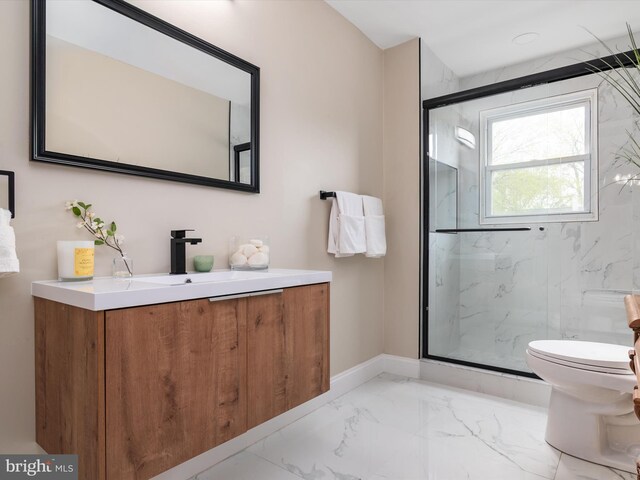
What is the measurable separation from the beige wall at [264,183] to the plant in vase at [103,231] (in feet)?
0.10

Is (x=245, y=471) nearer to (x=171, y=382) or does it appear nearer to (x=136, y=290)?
(x=171, y=382)

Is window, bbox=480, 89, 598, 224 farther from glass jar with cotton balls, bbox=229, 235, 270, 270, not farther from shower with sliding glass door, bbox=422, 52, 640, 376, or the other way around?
glass jar with cotton balls, bbox=229, 235, 270, 270

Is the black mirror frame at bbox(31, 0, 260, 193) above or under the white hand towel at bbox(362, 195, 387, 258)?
above

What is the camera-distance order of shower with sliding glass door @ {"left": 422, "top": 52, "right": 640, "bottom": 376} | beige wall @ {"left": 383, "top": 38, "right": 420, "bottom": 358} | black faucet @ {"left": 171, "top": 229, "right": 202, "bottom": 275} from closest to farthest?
black faucet @ {"left": 171, "top": 229, "right": 202, "bottom": 275} → shower with sliding glass door @ {"left": 422, "top": 52, "right": 640, "bottom": 376} → beige wall @ {"left": 383, "top": 38, "right": 420, "bottom": 358}

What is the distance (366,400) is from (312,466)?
78 centimetres

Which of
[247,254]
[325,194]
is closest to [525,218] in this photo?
[325,194]

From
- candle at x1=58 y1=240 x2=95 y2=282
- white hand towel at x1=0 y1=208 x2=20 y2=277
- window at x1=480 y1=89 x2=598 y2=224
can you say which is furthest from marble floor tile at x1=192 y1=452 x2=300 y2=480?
window at x1=480 y1=89 x2=598 y2=224

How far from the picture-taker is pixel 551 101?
2.41 metres

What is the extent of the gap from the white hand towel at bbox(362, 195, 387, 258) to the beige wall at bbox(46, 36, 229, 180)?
1064mm

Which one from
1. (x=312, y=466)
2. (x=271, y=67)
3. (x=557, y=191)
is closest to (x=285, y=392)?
(x=312, y=466)

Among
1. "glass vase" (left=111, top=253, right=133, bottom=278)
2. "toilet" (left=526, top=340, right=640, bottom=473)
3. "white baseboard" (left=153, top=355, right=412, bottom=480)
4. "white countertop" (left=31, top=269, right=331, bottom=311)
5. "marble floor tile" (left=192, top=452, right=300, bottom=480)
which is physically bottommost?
"marble floor tile" (left=192, top=452, right=300, bottom=480)

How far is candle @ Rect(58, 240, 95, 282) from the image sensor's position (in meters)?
1.22

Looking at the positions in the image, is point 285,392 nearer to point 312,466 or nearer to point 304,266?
point 312,466

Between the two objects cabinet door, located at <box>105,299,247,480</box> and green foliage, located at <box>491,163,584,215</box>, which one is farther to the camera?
green foliage, located at <box>491,163,584,215</box>
